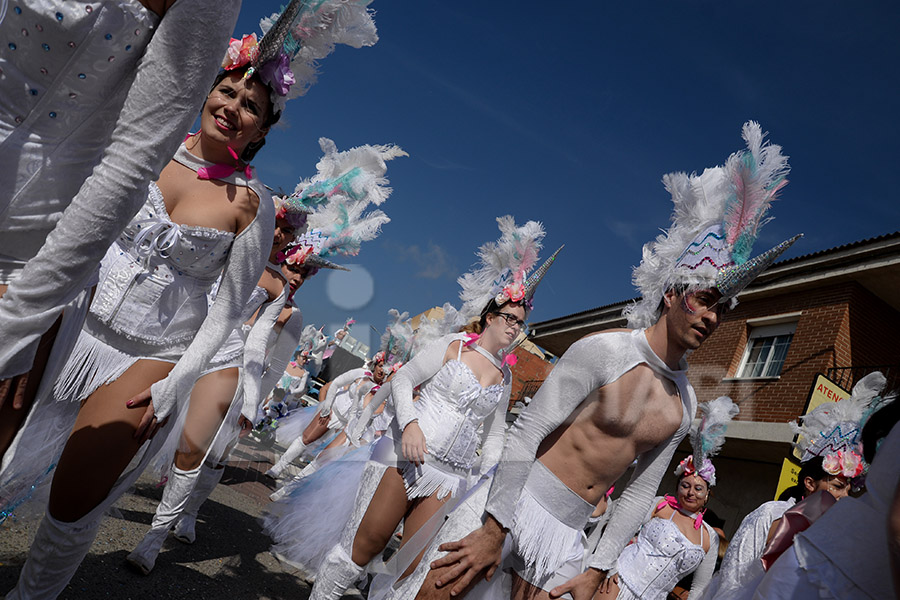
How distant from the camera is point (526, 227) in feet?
16.7

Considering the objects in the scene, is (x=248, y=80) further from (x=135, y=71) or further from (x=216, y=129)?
(x=135, y=71)

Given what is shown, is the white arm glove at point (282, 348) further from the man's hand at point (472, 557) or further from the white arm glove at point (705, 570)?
the white arm glove at point (705, 570)

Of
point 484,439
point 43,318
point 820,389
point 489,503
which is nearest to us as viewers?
point 43,318

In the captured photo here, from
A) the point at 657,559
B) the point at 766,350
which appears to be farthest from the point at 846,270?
the point at 657,559

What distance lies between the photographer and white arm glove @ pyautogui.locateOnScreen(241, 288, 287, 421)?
15.9 ft

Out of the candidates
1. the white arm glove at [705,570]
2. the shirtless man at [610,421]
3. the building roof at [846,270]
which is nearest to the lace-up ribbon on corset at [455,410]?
the shirtless man at [610,421]

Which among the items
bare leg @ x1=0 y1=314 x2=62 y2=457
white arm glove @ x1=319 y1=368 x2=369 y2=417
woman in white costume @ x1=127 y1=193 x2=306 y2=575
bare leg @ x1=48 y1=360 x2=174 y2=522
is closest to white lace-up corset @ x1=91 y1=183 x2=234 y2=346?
bare leg @ x1=48 y1=360 x2=174 y2=522

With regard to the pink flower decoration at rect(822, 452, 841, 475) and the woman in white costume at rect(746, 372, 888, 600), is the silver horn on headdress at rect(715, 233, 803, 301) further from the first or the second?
the pink flower decoration at rect(822, 452, 841, 475)

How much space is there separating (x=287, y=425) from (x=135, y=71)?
9.70m

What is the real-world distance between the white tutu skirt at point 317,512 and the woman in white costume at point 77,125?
2714 millimetres

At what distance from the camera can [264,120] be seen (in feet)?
9.43

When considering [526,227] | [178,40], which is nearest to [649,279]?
[526,227]

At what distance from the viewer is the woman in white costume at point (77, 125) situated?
5.01ft

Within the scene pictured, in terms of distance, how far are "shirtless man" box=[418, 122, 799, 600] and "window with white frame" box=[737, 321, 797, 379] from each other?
11.3 meters
